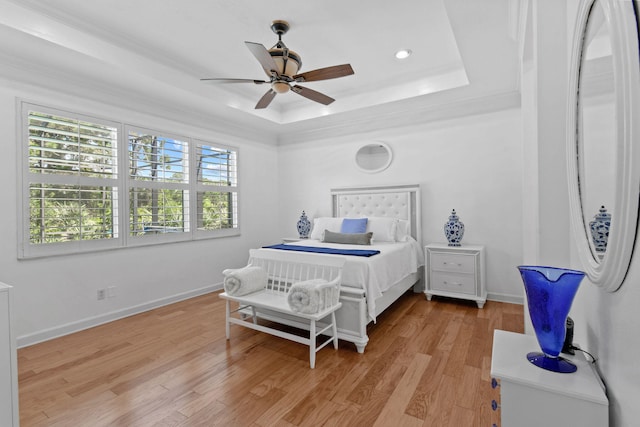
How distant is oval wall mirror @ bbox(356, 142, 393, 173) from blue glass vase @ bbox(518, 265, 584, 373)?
3.55m

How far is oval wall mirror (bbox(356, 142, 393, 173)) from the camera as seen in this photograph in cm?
454

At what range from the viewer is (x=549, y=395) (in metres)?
0.97

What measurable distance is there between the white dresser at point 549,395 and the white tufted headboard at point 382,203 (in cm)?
319

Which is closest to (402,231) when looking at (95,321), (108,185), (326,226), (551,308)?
(326,226)

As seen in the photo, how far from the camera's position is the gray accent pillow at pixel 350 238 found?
12.3 ft

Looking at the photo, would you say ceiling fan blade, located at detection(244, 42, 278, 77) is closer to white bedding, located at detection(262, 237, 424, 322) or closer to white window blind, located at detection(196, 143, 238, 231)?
white bedding, located at detection(262, 237, 424, 322)

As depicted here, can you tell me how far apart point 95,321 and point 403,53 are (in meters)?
4.25

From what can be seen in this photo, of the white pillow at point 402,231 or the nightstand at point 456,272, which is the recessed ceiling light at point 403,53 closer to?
the white pillow at point 402,231

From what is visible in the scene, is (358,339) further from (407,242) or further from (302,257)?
(407,242)

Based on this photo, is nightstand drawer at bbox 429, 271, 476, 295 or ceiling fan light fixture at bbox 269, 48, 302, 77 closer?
ceiling fan light fixture at bbox 269, 48, 302, 77

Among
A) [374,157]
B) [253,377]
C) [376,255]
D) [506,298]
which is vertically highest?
[374,157]

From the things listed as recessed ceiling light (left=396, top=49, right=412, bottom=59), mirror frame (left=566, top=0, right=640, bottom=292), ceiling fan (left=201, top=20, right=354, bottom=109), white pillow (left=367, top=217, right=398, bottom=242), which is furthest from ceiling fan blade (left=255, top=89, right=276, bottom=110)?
mirror frame (left=566, top=0, right=640, bottom=292)

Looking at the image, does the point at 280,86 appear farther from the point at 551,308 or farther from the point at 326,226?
the point at 551,308

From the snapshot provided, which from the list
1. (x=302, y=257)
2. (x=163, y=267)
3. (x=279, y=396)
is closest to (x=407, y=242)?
(x=302, y=257)
